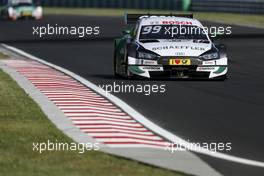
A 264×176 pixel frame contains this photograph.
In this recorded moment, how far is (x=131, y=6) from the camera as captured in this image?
256 ft

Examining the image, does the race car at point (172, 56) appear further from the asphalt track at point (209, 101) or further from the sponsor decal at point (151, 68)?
the asphalt track at point (209, 101)

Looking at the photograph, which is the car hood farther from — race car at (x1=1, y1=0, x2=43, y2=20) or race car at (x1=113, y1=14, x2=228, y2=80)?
race car at (x1=1, y1=0, x2=43, y2=20)

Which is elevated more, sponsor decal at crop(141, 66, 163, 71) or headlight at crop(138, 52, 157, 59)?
headlight at crop(138, 52, 157, 59)

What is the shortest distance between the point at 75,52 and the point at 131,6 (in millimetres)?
46888

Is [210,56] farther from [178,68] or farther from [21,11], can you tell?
[21,11]

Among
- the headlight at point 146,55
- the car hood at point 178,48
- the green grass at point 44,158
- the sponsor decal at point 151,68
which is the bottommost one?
the sponsor decal at point 151,68

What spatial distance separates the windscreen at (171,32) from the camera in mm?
20891

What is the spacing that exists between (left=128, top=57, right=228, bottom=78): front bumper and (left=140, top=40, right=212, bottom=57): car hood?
0.13 m

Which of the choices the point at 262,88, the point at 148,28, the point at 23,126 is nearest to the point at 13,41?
the point at 148,28

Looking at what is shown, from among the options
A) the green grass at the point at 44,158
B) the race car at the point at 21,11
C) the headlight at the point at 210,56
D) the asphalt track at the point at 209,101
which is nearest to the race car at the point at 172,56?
the headlight at the point at 210,56

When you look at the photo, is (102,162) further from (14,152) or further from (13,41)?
(13,41)

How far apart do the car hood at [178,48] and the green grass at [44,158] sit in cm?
688

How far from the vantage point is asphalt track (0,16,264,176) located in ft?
39.0

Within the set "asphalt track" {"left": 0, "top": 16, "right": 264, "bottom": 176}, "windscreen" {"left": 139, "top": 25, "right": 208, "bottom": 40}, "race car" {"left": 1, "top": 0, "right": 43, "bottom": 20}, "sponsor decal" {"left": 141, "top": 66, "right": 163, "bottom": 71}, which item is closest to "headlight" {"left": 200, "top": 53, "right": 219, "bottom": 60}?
"asphalt track" {"left": 0, "top": 16, "right": 264, "bottom": 176}
